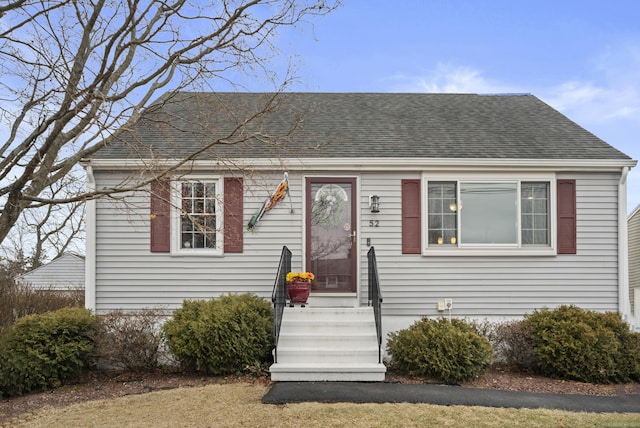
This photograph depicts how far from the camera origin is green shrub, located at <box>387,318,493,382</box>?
22.6 feet

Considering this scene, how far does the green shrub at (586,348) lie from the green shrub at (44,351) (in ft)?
21.9

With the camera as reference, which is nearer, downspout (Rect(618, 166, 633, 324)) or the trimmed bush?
the trimmed bush

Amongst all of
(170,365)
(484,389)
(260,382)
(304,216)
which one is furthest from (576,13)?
(170,365)

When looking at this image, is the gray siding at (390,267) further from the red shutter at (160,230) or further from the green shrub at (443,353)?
the green shrub at (443,353)

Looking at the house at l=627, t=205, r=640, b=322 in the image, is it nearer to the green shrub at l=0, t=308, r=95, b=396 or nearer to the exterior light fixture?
the exterior light fixture

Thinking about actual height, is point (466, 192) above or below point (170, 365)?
above

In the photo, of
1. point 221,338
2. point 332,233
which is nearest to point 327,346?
point 221,338

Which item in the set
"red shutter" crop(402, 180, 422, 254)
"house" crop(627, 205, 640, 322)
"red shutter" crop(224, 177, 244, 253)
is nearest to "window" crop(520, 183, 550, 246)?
"red shutter" crop(402, 180, 422, 254)

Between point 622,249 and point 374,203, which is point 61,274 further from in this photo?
point 622,249

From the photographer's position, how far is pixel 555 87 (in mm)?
12352

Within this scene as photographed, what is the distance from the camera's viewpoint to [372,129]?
32.5 ft

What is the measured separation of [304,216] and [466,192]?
285 cm

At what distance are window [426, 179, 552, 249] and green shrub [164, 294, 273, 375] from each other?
3404 mm

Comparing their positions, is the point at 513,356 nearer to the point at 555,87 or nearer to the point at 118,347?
the point at 118,347
